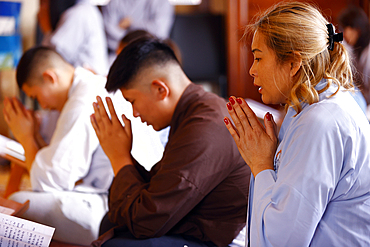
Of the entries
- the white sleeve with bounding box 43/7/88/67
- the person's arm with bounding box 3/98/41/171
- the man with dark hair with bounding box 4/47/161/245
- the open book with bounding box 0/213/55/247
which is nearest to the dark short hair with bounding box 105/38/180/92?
the man with dark hair with bounding box 4/47/161/245

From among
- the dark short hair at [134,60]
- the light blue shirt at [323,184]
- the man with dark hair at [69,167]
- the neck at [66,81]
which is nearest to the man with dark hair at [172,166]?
the dark short hair at [134,60]

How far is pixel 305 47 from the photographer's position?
32.5 inches

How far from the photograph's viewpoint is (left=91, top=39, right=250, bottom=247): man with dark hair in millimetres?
1077

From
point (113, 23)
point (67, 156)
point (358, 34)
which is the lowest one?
point (67, 156)

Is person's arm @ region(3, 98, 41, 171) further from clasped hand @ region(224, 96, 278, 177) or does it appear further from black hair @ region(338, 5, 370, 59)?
black hair @ region(338, 5, 370, 59)

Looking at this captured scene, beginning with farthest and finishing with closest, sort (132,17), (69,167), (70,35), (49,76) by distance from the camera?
1. (132,17)
2. (70,35)
3. (49,76)
4. (69,167)

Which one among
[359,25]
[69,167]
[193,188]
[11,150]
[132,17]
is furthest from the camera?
[132,17]

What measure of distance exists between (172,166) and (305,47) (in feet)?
1.62

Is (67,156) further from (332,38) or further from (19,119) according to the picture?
(332,38)

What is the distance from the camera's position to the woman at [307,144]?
75cm

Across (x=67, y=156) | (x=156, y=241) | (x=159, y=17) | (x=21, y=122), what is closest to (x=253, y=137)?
(x=156, y=241)

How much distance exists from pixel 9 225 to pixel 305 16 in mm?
866

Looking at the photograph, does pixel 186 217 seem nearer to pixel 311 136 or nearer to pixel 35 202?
pixel 311 136

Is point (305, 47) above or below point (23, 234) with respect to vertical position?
above
